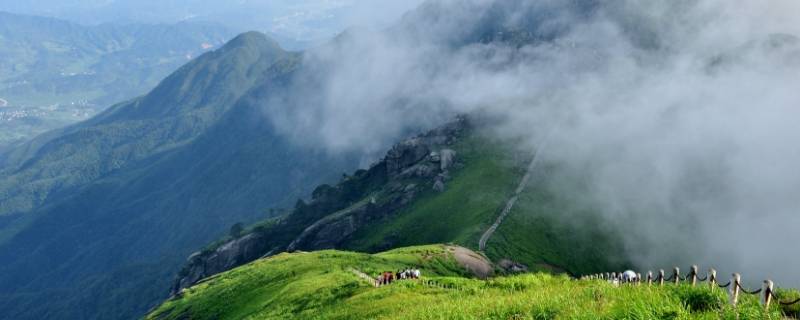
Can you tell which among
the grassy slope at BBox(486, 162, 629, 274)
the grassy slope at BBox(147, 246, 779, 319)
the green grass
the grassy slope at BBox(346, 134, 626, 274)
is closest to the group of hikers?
the grassy slope at BBox(147, 246, 779, 319)

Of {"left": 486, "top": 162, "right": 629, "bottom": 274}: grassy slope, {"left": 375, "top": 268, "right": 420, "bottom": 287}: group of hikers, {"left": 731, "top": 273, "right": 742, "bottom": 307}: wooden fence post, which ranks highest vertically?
{"left": 731, "top": 273, "right": 742, "bottom": 307}: wooden fence post

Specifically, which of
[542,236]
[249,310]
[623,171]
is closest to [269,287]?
[249,310]

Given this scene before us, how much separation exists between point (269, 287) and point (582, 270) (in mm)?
102226

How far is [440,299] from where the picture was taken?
32406mm

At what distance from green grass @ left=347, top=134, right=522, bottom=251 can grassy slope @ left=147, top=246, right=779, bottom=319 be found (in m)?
70.7

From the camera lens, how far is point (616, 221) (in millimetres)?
170750

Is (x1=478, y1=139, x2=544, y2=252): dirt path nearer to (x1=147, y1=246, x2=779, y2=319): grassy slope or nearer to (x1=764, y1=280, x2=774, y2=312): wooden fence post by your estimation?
(x1=147, y1=246, x2=779, y2=319): grassy slope

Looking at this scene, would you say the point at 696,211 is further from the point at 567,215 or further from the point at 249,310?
the point at 249,310

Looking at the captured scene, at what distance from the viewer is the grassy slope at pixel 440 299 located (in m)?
18.0

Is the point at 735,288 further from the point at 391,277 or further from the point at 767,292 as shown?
the point at 391,277

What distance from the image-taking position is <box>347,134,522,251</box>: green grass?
162125 mm

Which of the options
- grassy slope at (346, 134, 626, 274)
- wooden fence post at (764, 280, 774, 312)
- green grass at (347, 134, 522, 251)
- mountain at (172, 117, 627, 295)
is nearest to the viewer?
wooden fence post at (764, 280, 774, 312)

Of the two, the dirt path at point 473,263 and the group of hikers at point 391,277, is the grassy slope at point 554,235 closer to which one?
the dirt path at point 473,263

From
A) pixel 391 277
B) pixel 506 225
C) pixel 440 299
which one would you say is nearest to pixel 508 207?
pixel 506 225
